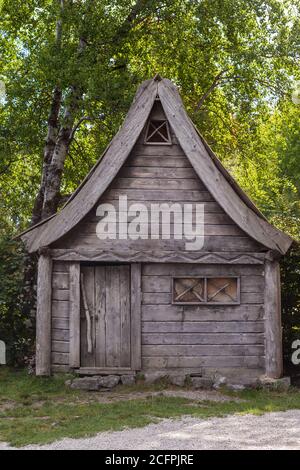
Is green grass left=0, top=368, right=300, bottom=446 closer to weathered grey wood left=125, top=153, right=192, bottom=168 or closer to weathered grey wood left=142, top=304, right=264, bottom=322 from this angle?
weathered grey wood left=142, top=304, right=264, bottom=322

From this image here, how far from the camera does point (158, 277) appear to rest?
13703 mm

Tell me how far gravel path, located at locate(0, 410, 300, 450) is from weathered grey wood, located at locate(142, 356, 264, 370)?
3.13 meters

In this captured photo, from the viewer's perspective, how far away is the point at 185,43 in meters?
19.6

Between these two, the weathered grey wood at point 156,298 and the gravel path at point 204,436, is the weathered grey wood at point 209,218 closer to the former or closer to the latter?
the weathered grey wood at point 156,298

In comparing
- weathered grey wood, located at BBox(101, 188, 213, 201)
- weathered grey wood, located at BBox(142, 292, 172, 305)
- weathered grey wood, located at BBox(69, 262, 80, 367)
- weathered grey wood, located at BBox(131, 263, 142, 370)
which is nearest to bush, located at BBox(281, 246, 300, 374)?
weathered grey wood, located at BBox(101, 188, 213, 201)

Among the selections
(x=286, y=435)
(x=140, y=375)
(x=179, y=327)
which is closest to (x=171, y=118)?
(x=179, y=327)

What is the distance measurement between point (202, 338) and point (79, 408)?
11.1 ft

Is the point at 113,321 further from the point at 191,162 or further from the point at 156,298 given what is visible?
the point at 191,162

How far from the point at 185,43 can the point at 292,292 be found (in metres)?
8.44

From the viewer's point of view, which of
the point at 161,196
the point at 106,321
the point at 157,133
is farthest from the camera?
the point at 157,133

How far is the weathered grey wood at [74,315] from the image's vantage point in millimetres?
13469

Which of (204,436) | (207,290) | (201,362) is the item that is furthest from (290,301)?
(204,436)

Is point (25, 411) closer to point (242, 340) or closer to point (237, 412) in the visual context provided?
point (237, 412)

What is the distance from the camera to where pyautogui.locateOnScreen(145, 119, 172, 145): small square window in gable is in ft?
46.0
